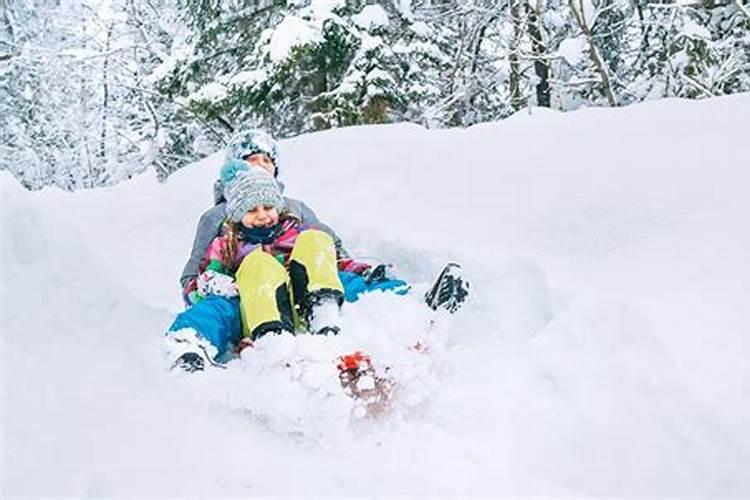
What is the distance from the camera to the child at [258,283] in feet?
8.59

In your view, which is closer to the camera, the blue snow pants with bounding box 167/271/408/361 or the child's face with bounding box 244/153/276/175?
the blue snow pants with bounding box 167/271/408/361

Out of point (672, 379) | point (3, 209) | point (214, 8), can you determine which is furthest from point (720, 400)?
point (214, 8)

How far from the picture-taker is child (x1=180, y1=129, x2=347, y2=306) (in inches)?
133

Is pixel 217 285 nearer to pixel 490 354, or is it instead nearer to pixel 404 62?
→ pixel 490 354

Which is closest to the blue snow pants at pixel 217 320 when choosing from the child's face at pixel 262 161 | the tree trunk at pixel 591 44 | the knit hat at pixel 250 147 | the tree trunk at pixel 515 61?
the child's face at pixel 262 161

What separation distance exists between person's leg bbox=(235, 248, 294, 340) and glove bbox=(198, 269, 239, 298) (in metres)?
0.10

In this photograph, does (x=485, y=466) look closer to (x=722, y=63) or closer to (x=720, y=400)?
(x=720, y=400)

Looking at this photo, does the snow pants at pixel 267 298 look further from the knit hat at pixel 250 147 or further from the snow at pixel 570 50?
the snow at pixel 570 50

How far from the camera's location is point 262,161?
13.4ft

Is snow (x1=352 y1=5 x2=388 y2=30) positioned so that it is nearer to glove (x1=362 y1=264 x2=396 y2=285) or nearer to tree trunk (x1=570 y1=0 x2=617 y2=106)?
tree trunk (x1=570 y1=0 x2=617 y2=106)

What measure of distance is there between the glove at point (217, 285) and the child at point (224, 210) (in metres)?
0.13

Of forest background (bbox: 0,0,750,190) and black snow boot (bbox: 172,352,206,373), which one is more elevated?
black snow boot (bbox: 172,352,206,373)

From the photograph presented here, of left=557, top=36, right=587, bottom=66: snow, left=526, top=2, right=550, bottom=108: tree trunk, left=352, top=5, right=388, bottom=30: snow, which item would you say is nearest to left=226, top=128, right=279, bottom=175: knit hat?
left=557, top=36, right=587, bottom=66: snow

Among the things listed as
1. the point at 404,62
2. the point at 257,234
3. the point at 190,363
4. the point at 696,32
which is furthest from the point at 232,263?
the point at 404,62
